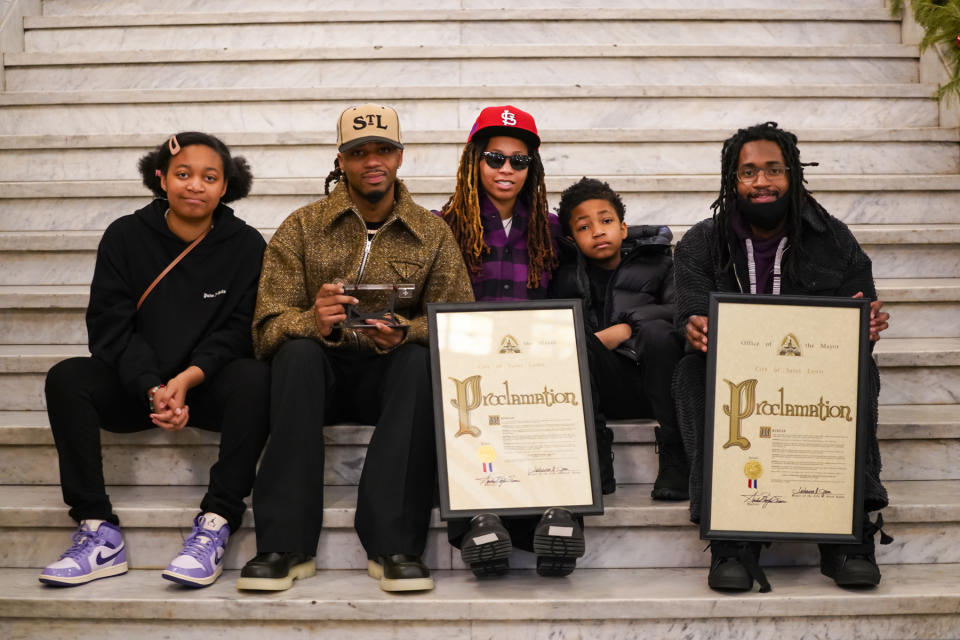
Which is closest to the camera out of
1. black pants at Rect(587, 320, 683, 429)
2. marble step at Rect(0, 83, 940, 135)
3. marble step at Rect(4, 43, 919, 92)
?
black pants at Rect(587, 320, 683, 429)

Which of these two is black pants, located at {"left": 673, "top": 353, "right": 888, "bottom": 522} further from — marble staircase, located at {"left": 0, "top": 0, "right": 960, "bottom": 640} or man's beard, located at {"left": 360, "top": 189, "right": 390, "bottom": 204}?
man's beard, located at {"left": 360, "top": 189, "right": 390, "bottom": 204}

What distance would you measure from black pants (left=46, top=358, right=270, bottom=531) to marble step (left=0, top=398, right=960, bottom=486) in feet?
0.76

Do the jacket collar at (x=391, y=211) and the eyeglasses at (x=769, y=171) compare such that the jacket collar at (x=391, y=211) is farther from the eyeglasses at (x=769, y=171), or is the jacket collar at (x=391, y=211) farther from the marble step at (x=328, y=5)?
the marble step at (x=328, y=5)

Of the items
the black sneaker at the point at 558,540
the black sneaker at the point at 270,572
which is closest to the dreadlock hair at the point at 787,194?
the black sneaker at the point at 558,540

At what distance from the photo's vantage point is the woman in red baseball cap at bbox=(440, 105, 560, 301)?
9.41ft

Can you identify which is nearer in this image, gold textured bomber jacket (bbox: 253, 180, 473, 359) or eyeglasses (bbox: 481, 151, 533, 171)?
gold textured bomber jacket (bbox: 253, 180, 473, 359)

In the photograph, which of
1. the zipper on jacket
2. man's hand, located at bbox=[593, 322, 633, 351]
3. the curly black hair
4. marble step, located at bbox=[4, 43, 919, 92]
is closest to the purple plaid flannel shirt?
the curly black hair

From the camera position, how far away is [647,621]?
218 cm

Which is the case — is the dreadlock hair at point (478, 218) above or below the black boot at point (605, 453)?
above

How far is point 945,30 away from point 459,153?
2084 millimetres

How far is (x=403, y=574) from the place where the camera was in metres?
2.20

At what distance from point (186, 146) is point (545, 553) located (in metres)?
1.56

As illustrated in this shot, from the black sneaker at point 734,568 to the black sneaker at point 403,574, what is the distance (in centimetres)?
70

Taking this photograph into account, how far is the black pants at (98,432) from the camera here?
2352 millimetres
